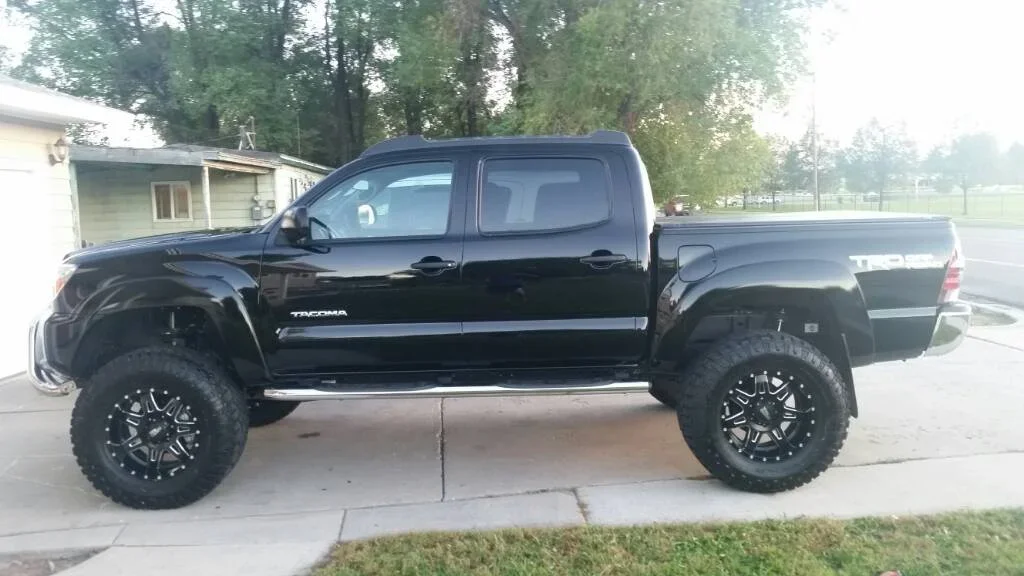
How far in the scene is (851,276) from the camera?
4758 mm

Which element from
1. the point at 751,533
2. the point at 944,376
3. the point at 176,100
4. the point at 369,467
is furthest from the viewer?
the point at 176,100

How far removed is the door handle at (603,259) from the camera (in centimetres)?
477

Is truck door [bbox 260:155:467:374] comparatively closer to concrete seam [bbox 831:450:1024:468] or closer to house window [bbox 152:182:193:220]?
concrete seam [bbox 831:450:1024:468]

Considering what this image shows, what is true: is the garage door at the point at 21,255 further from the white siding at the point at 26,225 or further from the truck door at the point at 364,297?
the truck door at the point at 364,297

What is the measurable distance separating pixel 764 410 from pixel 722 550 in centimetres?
115

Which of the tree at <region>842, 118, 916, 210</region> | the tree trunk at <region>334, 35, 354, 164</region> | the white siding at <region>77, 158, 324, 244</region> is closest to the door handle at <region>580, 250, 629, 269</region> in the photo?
the white siding at <region>77, 158, 324, 244</region>

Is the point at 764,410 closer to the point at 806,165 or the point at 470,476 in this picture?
the point at 470,476

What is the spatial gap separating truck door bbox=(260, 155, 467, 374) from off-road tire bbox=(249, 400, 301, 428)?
1.63m

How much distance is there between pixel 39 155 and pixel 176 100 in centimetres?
2277

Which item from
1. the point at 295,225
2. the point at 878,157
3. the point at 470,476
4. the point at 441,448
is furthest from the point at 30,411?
the point at 878,157

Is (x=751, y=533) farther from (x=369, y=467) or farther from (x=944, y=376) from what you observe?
(x=944, y=376)

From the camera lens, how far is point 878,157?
36812 mm

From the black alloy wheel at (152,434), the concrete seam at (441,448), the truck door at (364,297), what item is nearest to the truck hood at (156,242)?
the truck door at (364,297)

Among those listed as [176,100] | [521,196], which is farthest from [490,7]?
[521,196]
